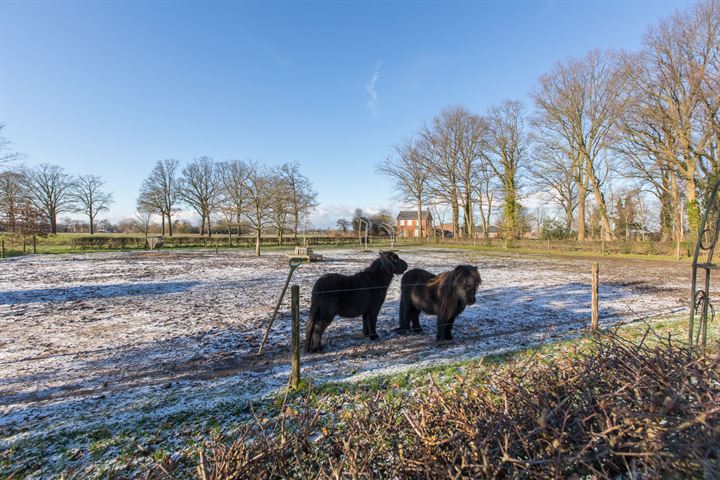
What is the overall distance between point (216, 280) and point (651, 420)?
1315cm

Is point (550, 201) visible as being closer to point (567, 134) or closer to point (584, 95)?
point (567, 134)

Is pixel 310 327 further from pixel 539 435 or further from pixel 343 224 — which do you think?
pixel 343 224

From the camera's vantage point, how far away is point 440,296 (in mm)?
5375

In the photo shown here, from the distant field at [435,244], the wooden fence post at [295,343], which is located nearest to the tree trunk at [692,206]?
the distant field at [435,244]

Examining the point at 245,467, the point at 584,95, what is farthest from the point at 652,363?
the point at 584,95

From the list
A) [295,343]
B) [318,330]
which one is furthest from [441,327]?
[295,343]

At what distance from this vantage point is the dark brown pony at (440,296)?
5.07m

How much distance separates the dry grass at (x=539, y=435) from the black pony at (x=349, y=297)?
10.4 ft

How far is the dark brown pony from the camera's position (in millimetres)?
5070

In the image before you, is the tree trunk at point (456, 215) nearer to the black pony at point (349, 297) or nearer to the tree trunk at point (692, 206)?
the tree trunk at point (692, 206)

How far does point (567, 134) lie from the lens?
93.0 feet

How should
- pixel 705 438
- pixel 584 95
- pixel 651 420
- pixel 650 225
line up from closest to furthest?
1. pixel 705 438
2. pixel 651 420
3. pixel 584 95
4. pixel 650 225

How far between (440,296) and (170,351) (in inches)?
188

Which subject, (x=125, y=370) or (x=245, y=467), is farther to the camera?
(x=125, y=370)
